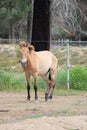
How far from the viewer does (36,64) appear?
577 inches

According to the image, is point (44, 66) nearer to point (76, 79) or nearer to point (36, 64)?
point (36, 64)

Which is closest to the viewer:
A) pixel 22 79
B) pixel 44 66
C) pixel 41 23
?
pixel 44 66

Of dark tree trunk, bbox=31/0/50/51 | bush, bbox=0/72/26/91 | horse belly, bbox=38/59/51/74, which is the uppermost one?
dark tree trunk, bbox=31/0/50/51

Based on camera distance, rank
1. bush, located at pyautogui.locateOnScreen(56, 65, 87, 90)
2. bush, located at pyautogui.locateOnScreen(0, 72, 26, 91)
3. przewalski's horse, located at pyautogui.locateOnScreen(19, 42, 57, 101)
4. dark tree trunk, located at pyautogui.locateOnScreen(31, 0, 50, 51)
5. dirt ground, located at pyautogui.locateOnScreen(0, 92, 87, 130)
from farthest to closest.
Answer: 1. dark tree trunk, located at pyautogui.locateOnScreen(31, 0, 50, 51)
2. bush, located at pyautogui.locateOnScreen(56, 65, 87, 90)
3. bush, located at pyautogui.locateOnScreen(0, 72, 26, 91)
4. przewalski's horse, located at pyautogui.locateOnScreen(19, 42, 57, 101)
5. dirt ground, located at pyautogui.locateOnScreen(0, 92, 87, 130)

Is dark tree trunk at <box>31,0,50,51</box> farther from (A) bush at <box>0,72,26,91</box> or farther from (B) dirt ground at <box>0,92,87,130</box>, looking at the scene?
(B) dirt ground at <box>0,92,87,130</box>

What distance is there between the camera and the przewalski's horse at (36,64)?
1406cm

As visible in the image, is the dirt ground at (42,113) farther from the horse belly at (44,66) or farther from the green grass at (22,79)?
the green grass at (22,79)

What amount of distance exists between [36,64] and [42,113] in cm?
289

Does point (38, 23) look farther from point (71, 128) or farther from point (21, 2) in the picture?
point (71, 128)

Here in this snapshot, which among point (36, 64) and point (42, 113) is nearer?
point (42, 113)

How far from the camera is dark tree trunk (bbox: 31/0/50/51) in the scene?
20766mm

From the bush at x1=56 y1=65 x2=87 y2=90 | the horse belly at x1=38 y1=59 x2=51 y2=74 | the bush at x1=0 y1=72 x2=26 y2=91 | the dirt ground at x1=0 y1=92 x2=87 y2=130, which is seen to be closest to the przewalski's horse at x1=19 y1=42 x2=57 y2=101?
the horse belly at x1=38 y1=59 x2=51 y2=74

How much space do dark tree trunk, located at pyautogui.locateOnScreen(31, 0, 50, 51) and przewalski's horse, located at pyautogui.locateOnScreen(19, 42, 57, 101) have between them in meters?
5.22

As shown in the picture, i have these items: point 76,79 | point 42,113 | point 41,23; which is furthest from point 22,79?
point 42,113
